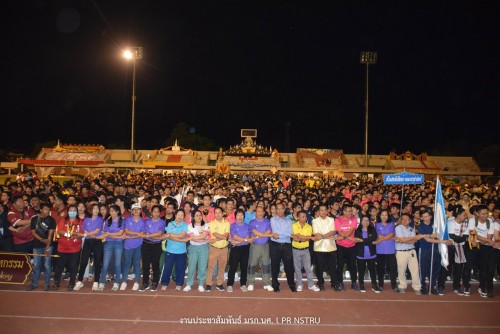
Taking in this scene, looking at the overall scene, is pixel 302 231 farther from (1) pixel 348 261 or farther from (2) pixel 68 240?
(2) pixel 68 240

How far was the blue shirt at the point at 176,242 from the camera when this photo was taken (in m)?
8.09

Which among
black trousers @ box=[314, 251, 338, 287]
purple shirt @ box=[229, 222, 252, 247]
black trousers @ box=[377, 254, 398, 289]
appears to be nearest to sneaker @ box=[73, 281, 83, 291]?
purple shirt @ box=[229, 222, 252, 247]

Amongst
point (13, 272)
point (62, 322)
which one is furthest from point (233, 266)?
point (13, 272)

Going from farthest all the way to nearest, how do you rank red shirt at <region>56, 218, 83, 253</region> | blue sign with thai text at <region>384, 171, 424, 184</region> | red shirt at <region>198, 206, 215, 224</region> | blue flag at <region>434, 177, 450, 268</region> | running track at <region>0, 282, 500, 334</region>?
blue sign with thai text at <region>384, 171, 424, 184</region>
red shirt at <region>198, 206, 215, 224</region>
blue flag at <region>434, 177, 450, 268</region>
red shirt at <region>56, 218, 83, 253</region>
running track at <region>0, 282, 500, 334</region>

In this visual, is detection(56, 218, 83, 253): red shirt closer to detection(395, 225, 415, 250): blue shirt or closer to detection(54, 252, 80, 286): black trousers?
detection(54, 252, 80, 286): black trousers

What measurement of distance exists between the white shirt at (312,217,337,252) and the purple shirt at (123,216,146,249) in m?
3.80

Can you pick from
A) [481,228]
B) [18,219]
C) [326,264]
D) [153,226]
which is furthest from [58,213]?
[481,228]

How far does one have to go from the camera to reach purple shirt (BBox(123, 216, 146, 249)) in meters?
8.16

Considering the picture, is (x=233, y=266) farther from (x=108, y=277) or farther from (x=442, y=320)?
(x=442, y=320)

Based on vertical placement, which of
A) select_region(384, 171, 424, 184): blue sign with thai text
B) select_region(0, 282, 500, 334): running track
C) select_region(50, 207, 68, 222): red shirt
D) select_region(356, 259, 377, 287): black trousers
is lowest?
select_region(0, 282, 500, 334): running track

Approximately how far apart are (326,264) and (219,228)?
251 cm

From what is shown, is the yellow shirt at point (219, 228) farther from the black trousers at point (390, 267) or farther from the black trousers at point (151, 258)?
the black trousers at point (390, 267)

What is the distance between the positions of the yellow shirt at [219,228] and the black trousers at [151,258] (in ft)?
3.92

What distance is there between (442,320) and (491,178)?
143 feet
